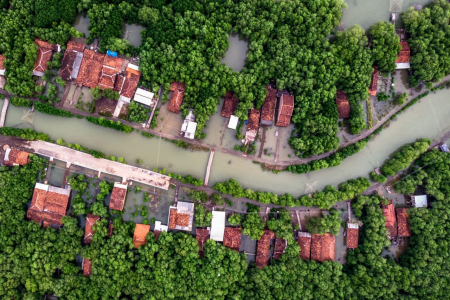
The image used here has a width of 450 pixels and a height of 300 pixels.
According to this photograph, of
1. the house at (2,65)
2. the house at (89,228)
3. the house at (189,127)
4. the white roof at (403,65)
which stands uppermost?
the white roof at (403,65)

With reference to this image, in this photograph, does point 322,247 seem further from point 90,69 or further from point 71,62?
point 71,62

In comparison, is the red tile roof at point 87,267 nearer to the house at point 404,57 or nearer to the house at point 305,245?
the house at point 305,245

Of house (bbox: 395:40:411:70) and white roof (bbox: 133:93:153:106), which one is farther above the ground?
house (bbox: 395:40:411:70)

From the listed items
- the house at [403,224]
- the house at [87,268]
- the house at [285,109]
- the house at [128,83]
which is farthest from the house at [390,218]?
the house at [87,268]

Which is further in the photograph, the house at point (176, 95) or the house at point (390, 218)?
the house at point (390, 218)

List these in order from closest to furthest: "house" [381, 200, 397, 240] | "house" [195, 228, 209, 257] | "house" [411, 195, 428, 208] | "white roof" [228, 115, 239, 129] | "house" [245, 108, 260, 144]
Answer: "house" [195, 228, 209, 257]
"white roof" [228, 115, 239, 129]
"house" [245, 108, 260, 144]
"house" [381, 200, 397, 240]
"house" [411, 195, 428, 208]

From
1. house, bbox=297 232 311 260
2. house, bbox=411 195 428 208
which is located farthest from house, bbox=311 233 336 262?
house, bbox=411 195 428 208

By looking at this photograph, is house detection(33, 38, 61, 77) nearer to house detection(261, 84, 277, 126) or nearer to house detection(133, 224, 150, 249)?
house detection(133, 224, 150, 249)
